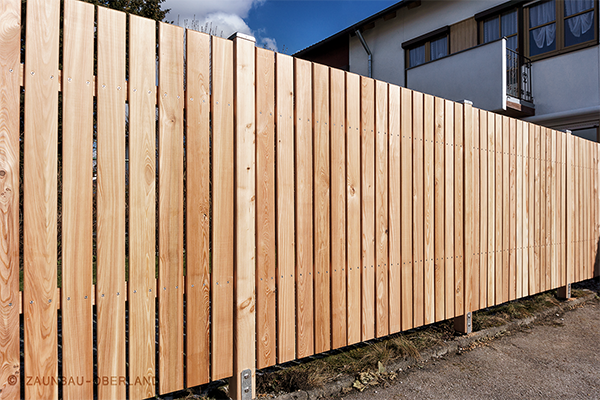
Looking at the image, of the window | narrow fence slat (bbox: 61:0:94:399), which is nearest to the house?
the window

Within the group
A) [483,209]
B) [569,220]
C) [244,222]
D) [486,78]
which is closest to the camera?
[244,222]

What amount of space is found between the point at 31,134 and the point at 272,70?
141 cm

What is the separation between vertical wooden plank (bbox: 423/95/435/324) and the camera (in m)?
3.38

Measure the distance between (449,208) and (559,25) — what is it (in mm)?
7584

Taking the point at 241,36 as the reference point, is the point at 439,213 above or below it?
below

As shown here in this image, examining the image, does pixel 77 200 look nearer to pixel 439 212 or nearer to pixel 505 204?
pixel 439 212

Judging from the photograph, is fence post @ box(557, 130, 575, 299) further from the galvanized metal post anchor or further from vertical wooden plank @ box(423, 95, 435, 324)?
vertical wooden plank @ box(423, 95, 435, 324)

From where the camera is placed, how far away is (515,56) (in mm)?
8891

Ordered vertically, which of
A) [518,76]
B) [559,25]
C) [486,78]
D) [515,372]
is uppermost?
[559,25]

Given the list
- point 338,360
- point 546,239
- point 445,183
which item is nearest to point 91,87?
point 338,360

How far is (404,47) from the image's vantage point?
11.4 m

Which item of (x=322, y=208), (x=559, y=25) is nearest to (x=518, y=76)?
(x=559, y=25)

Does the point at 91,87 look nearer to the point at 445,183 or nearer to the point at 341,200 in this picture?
the point at 341,200

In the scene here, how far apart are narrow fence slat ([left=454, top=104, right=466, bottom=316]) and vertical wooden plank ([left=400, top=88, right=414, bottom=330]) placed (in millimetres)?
636
